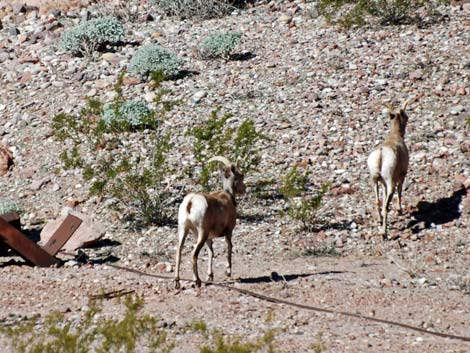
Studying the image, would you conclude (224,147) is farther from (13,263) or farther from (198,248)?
(198,248)

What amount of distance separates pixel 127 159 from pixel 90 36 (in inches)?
270

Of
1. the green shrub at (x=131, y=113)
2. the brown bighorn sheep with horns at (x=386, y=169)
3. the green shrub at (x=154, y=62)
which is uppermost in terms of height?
the green shrub at (x=154, y=62)

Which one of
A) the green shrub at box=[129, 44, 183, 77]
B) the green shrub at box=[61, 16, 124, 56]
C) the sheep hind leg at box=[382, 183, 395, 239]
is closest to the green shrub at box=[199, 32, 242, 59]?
the green shrub at box=[129, 44, 183, 77]

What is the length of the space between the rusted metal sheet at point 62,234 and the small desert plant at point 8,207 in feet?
8.51

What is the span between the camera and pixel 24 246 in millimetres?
12531

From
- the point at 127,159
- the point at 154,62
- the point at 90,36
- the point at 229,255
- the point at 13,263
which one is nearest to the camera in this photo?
the point at 229,255

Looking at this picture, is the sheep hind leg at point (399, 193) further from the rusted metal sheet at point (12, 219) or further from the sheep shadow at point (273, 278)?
the rusted metal sheet at point (12, 219)

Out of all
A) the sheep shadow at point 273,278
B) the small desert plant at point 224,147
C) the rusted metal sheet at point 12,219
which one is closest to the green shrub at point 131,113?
the small desert plant at point 224,147

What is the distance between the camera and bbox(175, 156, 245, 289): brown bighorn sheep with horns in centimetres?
1099

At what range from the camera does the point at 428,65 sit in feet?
62.3

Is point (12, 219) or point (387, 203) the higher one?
point (387, 203)

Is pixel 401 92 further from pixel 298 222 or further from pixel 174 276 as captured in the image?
pixel 174 276

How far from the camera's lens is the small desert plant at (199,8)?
2342 centimetres

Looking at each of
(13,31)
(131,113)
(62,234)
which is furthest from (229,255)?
(13,31)
